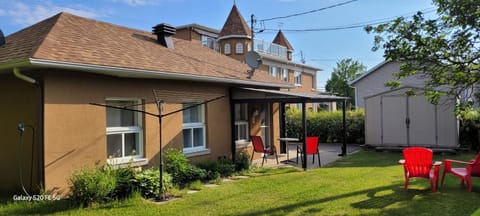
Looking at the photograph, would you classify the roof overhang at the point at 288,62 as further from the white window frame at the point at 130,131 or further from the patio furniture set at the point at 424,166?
the patio furniture set at the point at 424,166

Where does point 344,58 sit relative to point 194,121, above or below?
above

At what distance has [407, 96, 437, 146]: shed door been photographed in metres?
15.0

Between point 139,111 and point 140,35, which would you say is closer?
point 139,111

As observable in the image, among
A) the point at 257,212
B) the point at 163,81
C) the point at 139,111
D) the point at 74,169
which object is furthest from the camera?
the point at 163,81

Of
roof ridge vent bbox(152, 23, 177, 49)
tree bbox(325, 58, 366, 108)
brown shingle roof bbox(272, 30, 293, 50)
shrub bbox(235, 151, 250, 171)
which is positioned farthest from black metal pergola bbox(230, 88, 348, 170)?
tree bbox(325, 58, 366, 108)

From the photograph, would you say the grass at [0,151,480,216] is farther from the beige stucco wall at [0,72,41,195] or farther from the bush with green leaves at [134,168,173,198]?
the beige stucco wall at [0,72,41,195]

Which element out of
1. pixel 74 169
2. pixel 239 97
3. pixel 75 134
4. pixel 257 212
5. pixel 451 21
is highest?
pixel 451 21

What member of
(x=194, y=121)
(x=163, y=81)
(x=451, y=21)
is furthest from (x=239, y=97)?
(x=451, y=21)

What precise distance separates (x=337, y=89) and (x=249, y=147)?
2165 inches

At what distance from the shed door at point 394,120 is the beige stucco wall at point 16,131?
1317 cm

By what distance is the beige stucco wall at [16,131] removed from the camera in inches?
295

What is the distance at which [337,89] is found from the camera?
65500mm

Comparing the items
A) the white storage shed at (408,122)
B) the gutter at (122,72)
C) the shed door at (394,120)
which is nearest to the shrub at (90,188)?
the gutter at (122,72)

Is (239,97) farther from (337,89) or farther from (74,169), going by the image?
(337,89)
